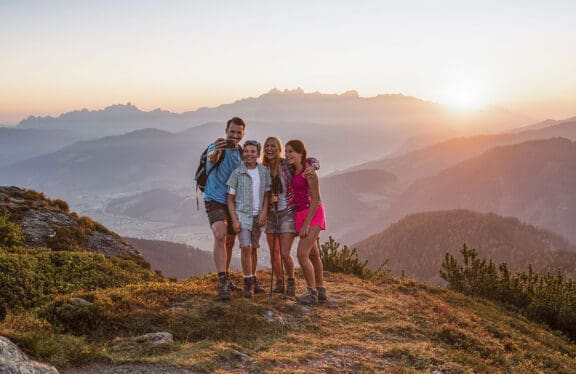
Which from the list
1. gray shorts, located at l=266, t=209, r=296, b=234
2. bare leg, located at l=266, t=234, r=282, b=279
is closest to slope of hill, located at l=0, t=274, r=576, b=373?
bare leg, located at l=266, t=234, r=282, b=279

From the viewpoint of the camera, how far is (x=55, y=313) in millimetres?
6578

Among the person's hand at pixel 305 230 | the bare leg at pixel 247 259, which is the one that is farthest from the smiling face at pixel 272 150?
the bare leg at pixel 247 259

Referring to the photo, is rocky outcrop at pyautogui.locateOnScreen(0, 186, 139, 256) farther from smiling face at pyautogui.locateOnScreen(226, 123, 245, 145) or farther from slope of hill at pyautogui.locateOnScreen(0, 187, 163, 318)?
smiling face at pyautogui.locateOnScreen(226, 123, 245, 145)

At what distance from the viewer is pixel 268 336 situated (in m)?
6.82

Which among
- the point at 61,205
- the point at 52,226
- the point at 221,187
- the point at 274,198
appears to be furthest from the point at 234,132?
the point at 61,205

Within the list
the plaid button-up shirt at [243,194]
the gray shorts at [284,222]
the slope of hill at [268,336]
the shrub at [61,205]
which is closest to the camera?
the slope of hill at [268,336]

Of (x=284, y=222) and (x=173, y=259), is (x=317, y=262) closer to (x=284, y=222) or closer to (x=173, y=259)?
(x=284, y=222)

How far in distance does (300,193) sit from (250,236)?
128cm

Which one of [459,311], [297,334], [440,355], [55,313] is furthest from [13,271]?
[459,311]

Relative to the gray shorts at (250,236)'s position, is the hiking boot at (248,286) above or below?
below

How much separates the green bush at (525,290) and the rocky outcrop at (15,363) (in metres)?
12.6

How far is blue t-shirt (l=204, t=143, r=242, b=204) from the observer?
7941 mm

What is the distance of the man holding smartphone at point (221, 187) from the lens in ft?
25.6

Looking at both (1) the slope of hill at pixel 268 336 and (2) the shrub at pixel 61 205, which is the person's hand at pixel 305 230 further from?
(2) the shrub at pixel 61 205
